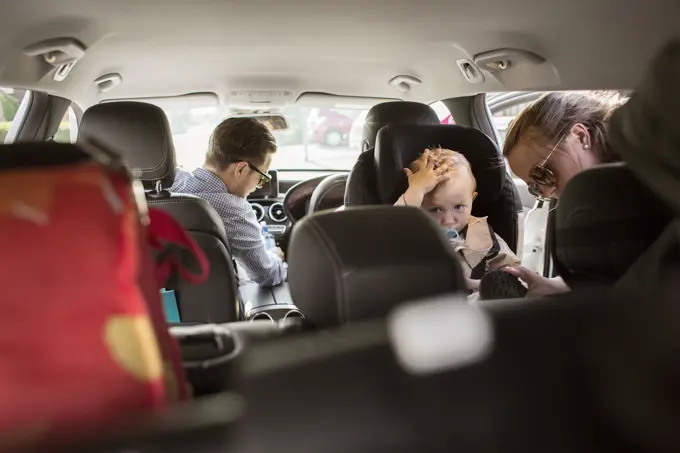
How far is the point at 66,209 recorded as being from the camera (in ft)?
2.27

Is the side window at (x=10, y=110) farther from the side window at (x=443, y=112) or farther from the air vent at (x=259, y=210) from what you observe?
the side window at (x=443, y=112)

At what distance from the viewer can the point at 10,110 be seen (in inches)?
107

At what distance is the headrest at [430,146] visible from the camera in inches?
90.7

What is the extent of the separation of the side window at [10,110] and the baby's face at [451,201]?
5.35ft

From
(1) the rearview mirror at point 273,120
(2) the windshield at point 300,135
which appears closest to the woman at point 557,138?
(2) the windshield at point 300,135

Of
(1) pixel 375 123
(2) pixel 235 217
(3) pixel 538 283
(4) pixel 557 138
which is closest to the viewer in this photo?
(3) pixel 538 283

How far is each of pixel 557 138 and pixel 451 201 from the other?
43 centimetres

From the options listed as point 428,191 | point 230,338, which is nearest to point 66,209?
point 230,338

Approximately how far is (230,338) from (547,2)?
146 cm

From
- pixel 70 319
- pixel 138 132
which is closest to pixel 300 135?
pixel 138 132

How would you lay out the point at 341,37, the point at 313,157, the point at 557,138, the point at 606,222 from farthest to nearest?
the point at 313,157 < the point at 341,37 < the point at 557,138 < the point at 606,222

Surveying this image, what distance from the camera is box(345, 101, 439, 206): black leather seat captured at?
2.38 m

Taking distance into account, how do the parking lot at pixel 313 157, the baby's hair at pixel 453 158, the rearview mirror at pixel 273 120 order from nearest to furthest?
the baby's hair at pixel 453 158, the rearview mirror at pixel 273 120, the parking lot at pixel 313 157

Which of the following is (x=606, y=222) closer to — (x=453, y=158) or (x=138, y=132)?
(x=453, y=158)
